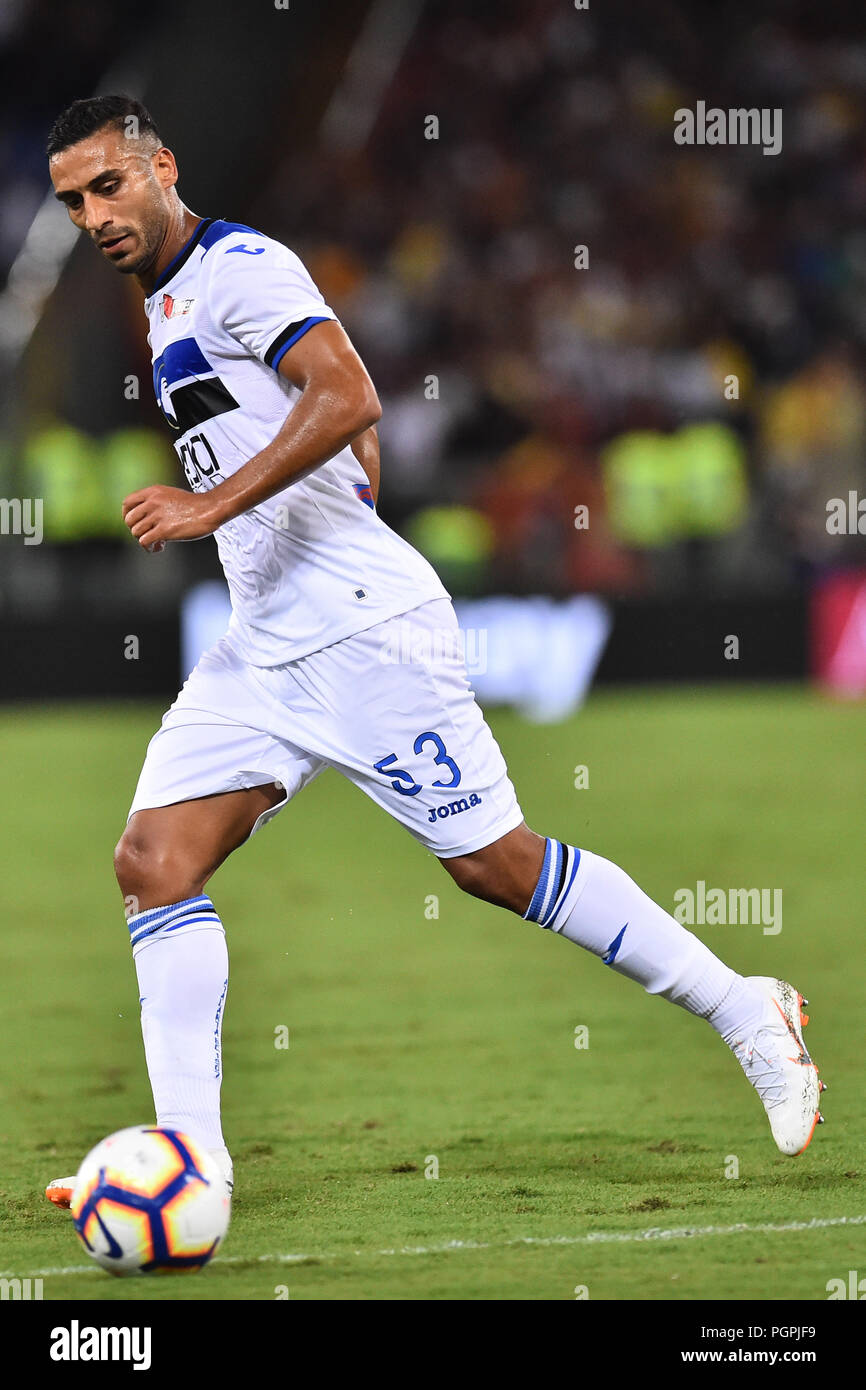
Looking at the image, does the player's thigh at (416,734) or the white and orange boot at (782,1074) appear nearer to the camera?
the player's thigh at (416,734)

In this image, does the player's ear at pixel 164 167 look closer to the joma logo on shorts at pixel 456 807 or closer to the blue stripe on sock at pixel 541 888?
the joma logo on shorts at pixel 456 807

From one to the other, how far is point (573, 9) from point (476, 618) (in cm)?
839

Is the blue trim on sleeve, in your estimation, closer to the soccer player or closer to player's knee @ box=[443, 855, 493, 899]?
the soccer player

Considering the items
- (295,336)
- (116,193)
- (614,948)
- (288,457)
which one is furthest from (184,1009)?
(116,193)

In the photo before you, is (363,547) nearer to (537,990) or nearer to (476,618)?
(537,990)

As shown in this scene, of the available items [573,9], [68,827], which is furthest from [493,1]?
[68,827]

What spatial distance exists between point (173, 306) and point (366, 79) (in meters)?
15.6

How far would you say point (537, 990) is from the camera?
6.12 metres

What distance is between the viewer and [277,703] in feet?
13.3

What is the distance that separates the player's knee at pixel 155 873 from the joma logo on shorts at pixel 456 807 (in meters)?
0.53

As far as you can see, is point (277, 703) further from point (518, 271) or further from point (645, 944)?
point (518, 271)

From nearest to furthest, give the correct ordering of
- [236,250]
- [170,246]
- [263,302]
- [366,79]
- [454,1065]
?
[263,302]
[236,250]
[170,246]
[454,1065]
[366,79]

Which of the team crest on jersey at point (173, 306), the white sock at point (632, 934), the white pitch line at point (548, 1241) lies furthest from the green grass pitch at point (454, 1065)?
the team crest on jersey at point (173, 306)

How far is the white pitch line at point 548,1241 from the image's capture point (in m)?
3.54
